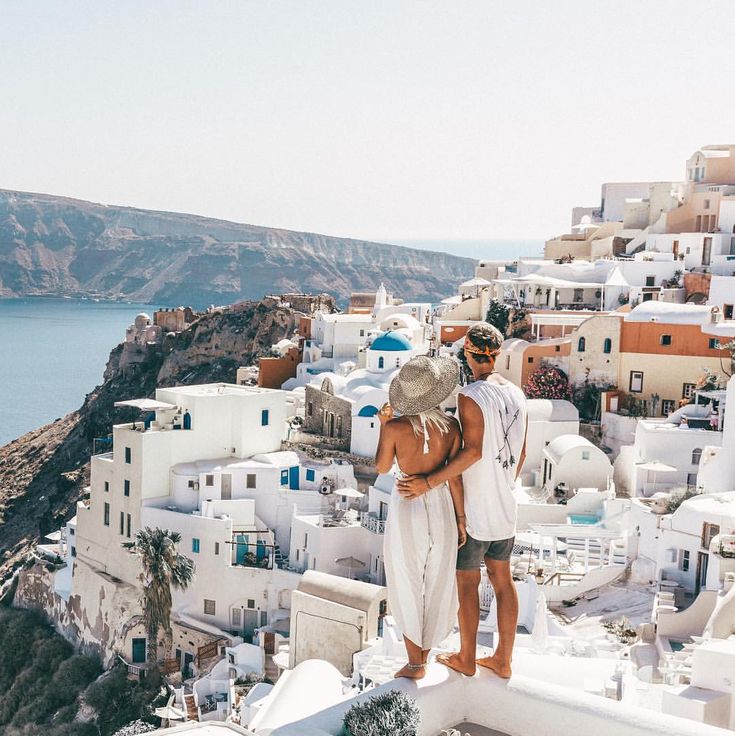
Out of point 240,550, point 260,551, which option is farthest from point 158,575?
point 260,551

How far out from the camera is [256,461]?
25.6 metres

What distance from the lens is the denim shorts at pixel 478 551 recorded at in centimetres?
687

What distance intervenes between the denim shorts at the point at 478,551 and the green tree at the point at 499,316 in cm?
2445

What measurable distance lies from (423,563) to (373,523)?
16.8 meters

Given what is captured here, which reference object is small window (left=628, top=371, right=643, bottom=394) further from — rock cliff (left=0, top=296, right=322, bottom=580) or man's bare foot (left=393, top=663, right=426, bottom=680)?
rock cliff (left=0, top=296, right=322, bottom=580)

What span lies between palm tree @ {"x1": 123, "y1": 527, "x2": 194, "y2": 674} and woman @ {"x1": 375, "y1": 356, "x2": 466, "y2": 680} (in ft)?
54.9

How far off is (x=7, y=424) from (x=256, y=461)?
60.2 m

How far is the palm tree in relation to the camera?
22.8m

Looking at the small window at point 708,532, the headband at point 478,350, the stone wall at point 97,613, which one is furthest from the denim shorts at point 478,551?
the stone wall at point 97,613

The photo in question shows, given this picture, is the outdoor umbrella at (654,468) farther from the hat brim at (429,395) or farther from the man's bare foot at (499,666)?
the hat brim at (429,395)

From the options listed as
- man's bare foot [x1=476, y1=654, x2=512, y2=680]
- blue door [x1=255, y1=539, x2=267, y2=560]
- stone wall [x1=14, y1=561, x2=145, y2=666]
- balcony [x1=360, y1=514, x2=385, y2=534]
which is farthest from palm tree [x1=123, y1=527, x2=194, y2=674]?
man's bare foot [x1=476, y1=654, x2=512, y2=680]

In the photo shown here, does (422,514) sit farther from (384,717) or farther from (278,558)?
(278,558)

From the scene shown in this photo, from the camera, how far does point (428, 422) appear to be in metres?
6.77

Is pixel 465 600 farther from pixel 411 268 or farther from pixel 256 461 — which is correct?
pixel 411 268
